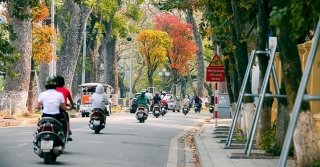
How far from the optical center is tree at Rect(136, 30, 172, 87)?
8088 cm

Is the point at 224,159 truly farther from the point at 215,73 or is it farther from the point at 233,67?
the point at 215,73

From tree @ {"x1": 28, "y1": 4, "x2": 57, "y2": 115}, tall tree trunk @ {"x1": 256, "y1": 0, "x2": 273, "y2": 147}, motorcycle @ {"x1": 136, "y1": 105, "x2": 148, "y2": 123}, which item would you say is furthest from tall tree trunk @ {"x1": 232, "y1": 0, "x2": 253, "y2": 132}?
tree @ {"x1": 28, "y1": 4, "x2": 57, "y2": 115}

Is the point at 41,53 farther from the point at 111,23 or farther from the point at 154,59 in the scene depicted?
the point at 154,59

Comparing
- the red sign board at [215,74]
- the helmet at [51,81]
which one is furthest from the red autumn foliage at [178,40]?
the helmet at [51,81]

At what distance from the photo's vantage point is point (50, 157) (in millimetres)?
15555

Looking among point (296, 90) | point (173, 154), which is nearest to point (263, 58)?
point (173, 154)

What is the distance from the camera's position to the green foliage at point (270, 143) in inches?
715

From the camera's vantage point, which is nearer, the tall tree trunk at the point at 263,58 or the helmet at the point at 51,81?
the helmet at the point at 51,81

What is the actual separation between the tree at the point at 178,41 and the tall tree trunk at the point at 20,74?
4566 cm

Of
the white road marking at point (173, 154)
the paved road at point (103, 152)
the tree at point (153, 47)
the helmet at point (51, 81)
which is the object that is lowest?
the white road marking at point (173, 154)

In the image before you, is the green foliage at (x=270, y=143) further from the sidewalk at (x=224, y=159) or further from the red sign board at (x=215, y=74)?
the red sign board at (x=215, y=74)

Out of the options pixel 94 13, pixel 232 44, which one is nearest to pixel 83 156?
pixel 232 44

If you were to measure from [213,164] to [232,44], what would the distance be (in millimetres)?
9865

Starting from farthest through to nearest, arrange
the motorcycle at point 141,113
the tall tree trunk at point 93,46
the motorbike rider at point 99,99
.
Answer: the tall tree trunk at point 93,46
the motorcycle at point 141,113
the motorbike rider at point 99,99
